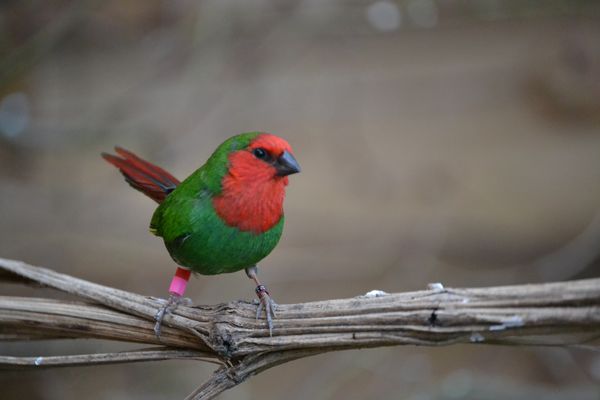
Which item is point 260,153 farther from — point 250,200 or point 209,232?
point 209,232

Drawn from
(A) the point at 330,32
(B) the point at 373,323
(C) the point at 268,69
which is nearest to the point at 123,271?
(C) the point at 268,69

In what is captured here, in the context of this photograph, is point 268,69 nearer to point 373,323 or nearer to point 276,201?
point 276,201

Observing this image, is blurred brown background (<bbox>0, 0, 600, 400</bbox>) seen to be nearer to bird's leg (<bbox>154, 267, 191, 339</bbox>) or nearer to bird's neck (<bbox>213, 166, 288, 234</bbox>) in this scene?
bird's leg (<bbox>154, 267, 191, 339</bbox>)

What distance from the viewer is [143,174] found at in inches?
81.6

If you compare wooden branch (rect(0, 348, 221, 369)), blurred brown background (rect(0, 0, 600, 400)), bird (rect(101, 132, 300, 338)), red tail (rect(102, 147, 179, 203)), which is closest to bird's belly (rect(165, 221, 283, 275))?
bird (rect(101, 132, 300, 338))

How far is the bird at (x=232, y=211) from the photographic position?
5.73 feet

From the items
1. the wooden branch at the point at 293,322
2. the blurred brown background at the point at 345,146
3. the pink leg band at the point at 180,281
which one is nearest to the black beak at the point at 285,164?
the pink leg band at the point at 180,281

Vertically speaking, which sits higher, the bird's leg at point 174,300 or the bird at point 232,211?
the bird at point 232,211

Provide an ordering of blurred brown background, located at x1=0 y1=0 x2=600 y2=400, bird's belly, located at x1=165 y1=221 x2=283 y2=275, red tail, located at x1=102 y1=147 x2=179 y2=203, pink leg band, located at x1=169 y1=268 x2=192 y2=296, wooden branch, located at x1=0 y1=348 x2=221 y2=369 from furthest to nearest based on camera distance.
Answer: blurred brown background, located at x1=0 y1=0 x2=600 y2=400
red tail, located at x1=102 y1=147 x2=179 y2=203
pink leg band, located at x1=169 y1=268 x2=192 y2=296
bird's belly, located at x1=165 y1=221 x2=283 y2=275
wooden branch, located at x1=0 y1=348 x2=221 y2=369

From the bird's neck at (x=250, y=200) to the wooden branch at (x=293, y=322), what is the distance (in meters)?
0.43

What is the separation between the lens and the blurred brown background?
342cm

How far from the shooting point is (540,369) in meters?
3.46

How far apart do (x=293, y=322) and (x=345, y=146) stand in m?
2.67

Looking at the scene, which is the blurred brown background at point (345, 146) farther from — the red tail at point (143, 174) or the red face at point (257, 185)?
the red face at point (257, 185)
